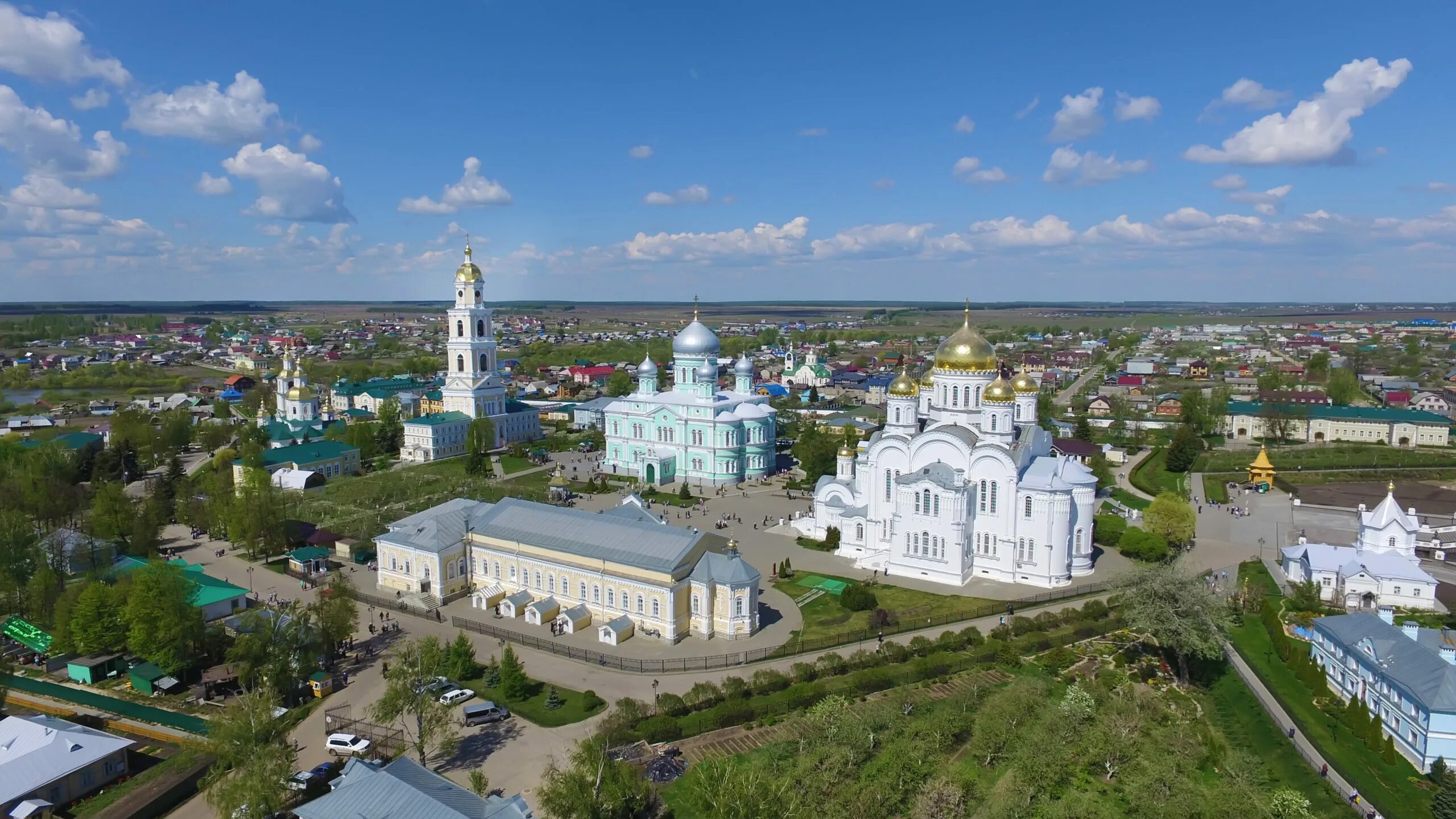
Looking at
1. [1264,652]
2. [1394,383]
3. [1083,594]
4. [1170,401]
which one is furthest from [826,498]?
[1394,383]

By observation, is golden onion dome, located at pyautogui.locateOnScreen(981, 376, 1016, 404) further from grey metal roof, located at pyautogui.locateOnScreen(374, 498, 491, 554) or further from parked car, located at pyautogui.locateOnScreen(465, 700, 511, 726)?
parked car, located at pyautogui.locateOnScreen(465, 700, 511, 726)

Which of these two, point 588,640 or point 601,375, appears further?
point 601,375

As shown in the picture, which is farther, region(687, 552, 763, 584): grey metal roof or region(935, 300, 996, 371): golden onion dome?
region(935, 300, 996, 371): golden onion dome

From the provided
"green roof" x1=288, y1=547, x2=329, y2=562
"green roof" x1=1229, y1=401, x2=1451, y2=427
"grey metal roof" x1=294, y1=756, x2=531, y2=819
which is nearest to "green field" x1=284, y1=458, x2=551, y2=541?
"green roof" x1=288, y1=547, x2=329, y2=562

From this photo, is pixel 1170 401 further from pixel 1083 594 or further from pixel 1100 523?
pixel 1083 594

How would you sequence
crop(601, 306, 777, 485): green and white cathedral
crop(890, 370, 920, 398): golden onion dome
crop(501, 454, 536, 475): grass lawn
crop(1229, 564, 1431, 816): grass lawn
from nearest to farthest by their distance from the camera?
crop(1229, 564, 1431, 816): grass lawn < crop(890, 370, 920, 398): golden onion dome < crop(601, 306, 777, 485): green and white cathedral < crop(501, 454, 536, 475): grass lawn

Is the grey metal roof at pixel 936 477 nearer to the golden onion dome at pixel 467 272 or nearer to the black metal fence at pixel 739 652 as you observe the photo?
the black metal fence at pixel 739 652
